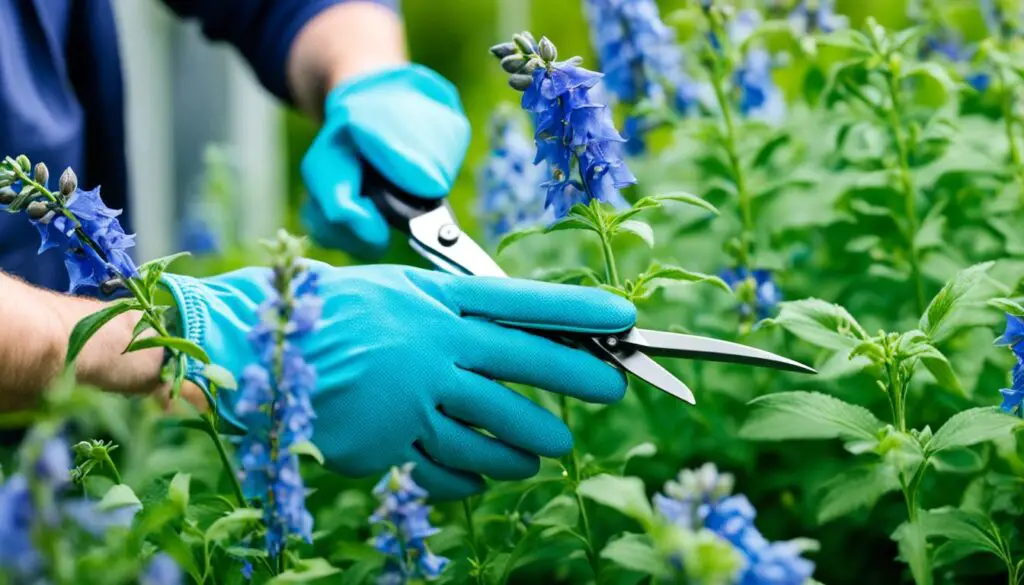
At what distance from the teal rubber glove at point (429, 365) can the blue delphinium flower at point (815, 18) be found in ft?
3.26

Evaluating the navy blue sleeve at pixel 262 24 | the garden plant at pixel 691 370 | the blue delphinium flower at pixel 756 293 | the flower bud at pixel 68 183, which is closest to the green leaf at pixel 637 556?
the garden plant at pixel 691 370

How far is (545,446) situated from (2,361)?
63cm

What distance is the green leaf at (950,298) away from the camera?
1243 mm

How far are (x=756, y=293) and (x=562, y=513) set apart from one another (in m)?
0.55

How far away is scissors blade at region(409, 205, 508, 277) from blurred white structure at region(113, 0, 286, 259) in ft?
6.77

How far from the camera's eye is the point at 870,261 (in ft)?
6.06

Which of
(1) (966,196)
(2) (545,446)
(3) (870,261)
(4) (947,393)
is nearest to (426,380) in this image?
(2) (545,446)

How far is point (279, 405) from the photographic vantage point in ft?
3.43

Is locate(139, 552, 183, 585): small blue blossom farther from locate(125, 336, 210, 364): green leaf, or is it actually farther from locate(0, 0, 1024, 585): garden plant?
locate(125, 336, 210, 364): green leaf

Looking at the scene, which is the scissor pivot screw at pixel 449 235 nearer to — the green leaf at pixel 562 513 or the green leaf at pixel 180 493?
the green leaf at pixel 562 513

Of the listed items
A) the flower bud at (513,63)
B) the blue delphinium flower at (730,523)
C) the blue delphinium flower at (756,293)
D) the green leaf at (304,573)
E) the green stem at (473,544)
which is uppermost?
the flower bud at (513,63)

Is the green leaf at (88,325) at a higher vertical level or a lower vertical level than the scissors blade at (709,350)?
higher

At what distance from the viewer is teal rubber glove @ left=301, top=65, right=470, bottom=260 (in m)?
1.76

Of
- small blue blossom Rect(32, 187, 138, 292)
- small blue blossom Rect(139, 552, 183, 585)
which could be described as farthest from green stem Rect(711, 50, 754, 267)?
small blue blossom Rect(139, 552, 183, 585)
